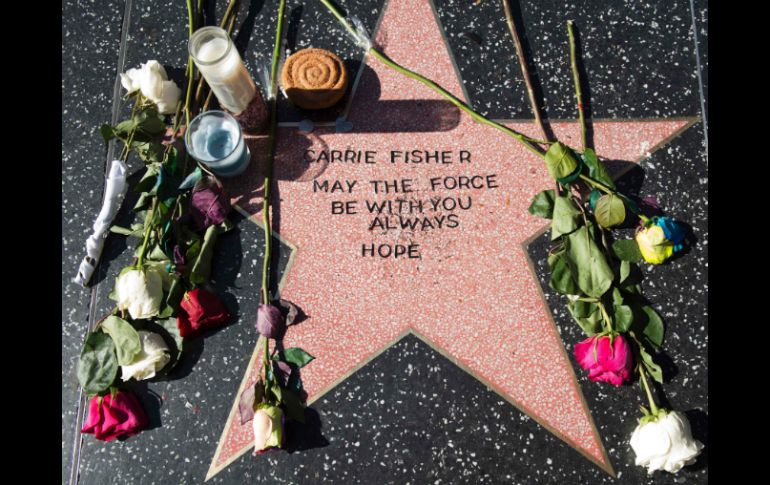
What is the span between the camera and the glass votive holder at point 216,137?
1.09 m

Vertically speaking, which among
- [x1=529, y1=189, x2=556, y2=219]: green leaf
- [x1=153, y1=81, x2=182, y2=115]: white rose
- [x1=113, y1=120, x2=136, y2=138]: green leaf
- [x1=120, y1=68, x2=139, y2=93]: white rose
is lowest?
[x1=529, y1=189, x2=556, y2=219]: green leaf

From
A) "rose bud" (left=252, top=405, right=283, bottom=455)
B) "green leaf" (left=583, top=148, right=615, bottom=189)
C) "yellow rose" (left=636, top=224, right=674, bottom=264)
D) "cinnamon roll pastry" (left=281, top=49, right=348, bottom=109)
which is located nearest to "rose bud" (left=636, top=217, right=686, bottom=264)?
"yellow rose" (left=636, top=224, right=674, bottom=264)

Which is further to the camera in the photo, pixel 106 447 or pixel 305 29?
pixel 305 29

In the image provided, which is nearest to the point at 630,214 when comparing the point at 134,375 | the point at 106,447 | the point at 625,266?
the point at 625,266

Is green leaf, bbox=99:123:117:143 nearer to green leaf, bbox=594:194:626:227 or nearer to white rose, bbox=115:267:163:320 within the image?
white rose, bbox=115:267:163:320

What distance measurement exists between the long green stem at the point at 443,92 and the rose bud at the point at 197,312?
584 mm

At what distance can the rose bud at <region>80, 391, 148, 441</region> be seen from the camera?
3.46 ft

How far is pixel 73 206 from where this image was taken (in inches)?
47.5

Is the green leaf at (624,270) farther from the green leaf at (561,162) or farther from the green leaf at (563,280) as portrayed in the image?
the green leaf at (561,162)

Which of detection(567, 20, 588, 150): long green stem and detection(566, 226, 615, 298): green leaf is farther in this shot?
detection(567, 20, 588, 150): long green stem

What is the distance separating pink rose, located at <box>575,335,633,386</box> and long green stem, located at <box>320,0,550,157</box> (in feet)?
1.24

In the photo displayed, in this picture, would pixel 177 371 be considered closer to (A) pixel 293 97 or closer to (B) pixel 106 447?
(B) pixel 106 447

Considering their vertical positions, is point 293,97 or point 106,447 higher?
point 293,97

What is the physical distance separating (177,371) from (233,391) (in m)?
0.11
